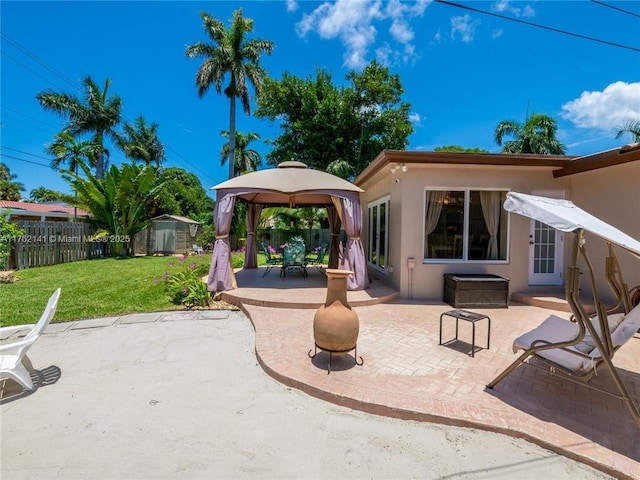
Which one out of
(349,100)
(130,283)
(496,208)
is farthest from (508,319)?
(349,100)

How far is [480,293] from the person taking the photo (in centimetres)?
711

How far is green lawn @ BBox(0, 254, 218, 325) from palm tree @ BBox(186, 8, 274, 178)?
12.7 metres

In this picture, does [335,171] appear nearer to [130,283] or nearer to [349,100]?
[349,100]

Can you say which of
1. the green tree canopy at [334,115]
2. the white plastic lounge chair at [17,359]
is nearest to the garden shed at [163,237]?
the green tree canopy at [334,115]

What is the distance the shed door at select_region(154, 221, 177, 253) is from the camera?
20062 mm

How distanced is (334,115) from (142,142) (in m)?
25.4

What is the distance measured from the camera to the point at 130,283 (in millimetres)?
9750

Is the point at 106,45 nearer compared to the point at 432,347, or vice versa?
the point at 432,347

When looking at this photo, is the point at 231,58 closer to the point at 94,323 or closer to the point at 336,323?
the point at 94,323

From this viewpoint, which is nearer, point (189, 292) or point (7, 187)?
point (189, 292)

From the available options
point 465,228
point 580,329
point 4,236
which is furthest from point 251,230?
point 580,329

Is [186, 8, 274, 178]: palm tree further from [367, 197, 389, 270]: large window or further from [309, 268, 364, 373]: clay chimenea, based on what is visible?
[309, 268, 364, 373]: clay chimenea

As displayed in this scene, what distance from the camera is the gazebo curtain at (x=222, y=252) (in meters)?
7.98

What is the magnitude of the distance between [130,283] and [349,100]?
59.8 ft
